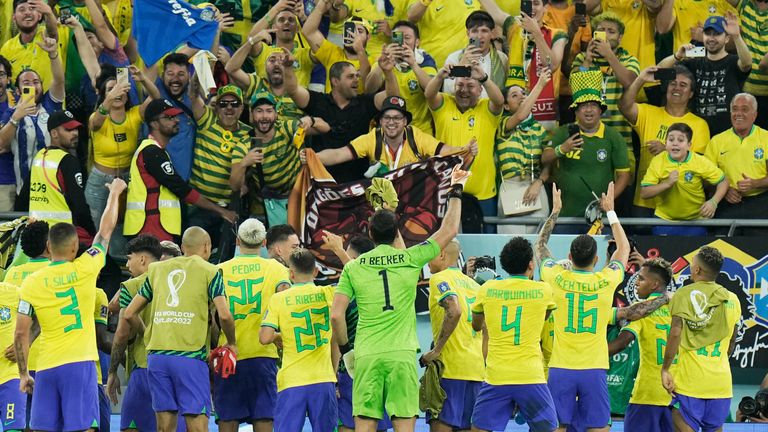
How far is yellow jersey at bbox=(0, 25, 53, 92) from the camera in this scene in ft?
57.3

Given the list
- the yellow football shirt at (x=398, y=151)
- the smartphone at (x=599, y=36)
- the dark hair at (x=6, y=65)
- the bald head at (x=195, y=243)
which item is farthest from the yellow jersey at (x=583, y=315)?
the dark hair at (x=6, y=65)

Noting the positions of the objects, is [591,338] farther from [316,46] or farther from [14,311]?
[316,46]

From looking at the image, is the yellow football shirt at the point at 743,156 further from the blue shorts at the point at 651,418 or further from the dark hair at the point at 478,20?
the blue shorts at the point at 651,418

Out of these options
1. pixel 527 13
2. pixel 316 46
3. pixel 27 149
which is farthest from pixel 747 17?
pixel 27 149

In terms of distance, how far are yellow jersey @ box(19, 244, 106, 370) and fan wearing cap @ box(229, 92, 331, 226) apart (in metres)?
4.25

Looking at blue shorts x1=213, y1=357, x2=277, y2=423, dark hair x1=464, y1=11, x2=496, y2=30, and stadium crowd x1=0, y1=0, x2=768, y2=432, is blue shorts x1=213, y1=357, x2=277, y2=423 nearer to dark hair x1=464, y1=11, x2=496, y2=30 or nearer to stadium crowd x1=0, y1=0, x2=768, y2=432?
→ stadium crowd x1=0, y1=0, x2=768, y2=432

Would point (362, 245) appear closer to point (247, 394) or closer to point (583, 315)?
point (247, 394)

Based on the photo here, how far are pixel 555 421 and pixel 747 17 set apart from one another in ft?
25.7

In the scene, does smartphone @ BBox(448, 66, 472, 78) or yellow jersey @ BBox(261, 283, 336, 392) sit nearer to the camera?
yellow jersey @ BBox(261, 283, 336, 392)

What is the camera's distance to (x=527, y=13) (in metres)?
16.5

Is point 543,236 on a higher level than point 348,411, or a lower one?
higher

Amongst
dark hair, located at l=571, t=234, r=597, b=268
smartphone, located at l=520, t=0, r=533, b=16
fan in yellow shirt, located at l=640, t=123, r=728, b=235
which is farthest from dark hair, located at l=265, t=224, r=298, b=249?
smartphone, located at l=520, t=0, r=533, b=16

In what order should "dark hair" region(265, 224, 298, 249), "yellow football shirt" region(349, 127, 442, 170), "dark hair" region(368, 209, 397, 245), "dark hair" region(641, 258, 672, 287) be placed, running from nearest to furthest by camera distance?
"dark hair" region(368, 209, 397, 245) → "dark hair" region(641, 258, 672, 287) → "dark hair" region(265, 224, 298, 249) → "yellow football shirt" region(349, 127, 442, 170)

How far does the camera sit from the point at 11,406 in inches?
489
